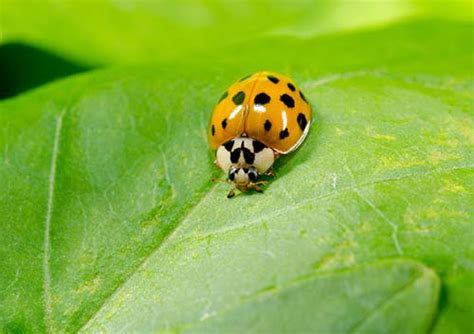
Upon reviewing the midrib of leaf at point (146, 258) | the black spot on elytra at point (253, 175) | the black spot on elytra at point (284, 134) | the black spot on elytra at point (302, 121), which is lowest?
the midrib of leaf at point (146, 258)

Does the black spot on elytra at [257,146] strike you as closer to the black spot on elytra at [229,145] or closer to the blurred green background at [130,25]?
the black spot on elytra at [229,145]

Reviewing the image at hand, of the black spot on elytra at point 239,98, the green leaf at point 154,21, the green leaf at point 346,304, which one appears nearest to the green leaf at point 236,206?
the green leaf at point 346,304

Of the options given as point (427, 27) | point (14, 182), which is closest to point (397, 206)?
point (14, 182)

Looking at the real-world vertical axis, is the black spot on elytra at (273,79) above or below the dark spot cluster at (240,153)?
above

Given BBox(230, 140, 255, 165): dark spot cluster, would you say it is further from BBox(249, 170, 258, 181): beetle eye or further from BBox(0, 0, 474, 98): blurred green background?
BBox(0, 0, 474, 98): blurred green background

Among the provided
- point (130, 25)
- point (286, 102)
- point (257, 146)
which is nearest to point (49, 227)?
point (257, 146)

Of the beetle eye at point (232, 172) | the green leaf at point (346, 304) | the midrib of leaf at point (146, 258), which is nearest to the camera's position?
the green leaf at point (346, 304)

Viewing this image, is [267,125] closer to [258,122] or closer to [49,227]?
[258,122]
